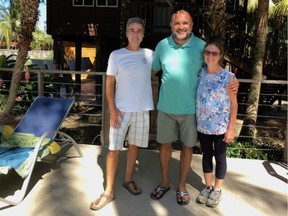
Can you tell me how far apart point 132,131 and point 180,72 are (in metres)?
0.73

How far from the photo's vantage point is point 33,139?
12.7 feet

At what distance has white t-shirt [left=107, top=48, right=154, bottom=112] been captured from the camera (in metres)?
3.18

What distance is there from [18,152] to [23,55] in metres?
2.55

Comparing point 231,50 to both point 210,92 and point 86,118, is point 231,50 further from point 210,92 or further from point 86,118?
point 210,92

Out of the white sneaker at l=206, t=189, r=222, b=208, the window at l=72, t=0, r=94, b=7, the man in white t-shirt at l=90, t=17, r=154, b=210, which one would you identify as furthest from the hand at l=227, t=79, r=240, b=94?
the window at l=72, t=0, r=94, b=7

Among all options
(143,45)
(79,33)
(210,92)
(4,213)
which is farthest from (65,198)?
(79,33)

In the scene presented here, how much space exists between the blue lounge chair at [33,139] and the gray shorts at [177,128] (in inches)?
46.8

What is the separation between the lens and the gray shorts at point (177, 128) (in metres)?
3.24

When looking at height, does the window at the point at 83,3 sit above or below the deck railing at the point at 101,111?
above

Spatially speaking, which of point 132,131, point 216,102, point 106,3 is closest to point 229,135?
point 216,102

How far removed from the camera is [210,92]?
121 inches

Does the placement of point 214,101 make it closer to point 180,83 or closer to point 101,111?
point 180,83

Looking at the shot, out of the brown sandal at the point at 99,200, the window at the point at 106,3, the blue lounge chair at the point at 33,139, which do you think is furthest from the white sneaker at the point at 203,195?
the window at the point at 106,3

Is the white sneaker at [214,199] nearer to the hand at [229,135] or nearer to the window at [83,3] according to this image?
the hand at [229,135]
